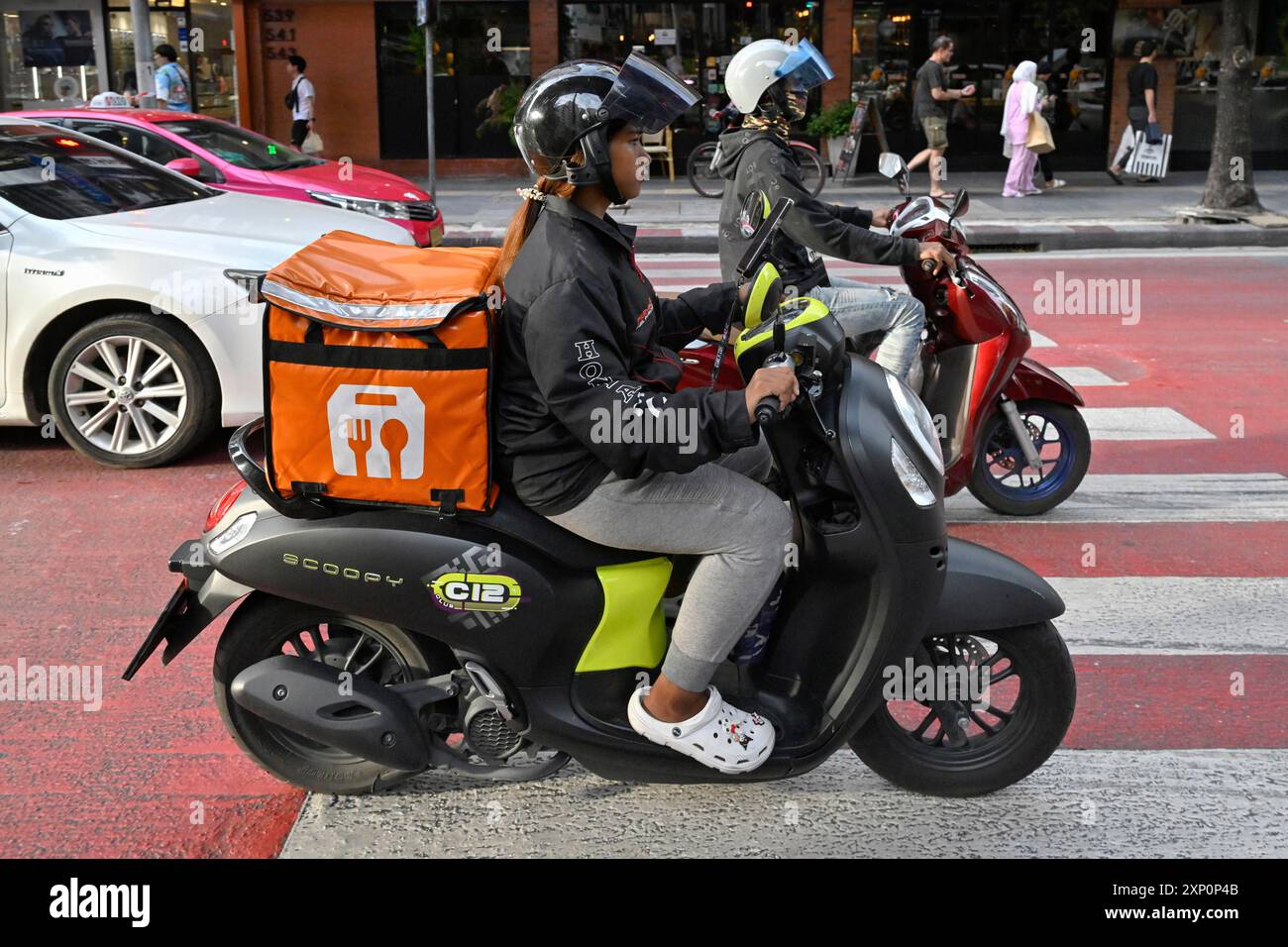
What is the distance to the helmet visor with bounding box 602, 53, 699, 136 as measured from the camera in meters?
3.15

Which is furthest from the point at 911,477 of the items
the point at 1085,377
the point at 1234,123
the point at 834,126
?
the point at 834,126

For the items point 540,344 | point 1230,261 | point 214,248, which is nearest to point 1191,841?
point 540,344

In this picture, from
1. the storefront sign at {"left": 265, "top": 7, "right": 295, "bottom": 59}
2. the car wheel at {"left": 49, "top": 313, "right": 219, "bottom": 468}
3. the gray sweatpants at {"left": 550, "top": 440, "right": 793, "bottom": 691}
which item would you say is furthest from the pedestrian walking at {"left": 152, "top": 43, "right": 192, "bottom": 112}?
the gray sweatpants at {"left": 550, "top": 440, "right": 793, "bottom": 691}

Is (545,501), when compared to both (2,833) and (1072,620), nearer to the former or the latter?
(2,833)

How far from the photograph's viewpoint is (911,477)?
10.9 feet

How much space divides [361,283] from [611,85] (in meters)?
0.73

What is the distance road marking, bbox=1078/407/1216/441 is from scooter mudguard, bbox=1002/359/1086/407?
5.07 ft

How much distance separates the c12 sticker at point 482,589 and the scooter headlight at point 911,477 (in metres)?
0.93

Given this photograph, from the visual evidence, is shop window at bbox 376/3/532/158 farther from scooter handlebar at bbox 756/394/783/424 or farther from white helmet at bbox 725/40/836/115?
scooter handlebar at bbox 756/394/783/424

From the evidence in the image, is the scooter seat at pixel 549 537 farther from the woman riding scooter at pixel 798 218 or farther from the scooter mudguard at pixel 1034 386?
the scooter mudguard at pixel 1034 386

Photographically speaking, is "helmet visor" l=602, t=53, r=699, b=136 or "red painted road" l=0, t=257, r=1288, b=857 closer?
"helmet visor" l=602, t=53, r=699, b=136

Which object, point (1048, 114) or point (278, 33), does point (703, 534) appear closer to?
point (1048, 114)

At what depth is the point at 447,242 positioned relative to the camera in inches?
592
